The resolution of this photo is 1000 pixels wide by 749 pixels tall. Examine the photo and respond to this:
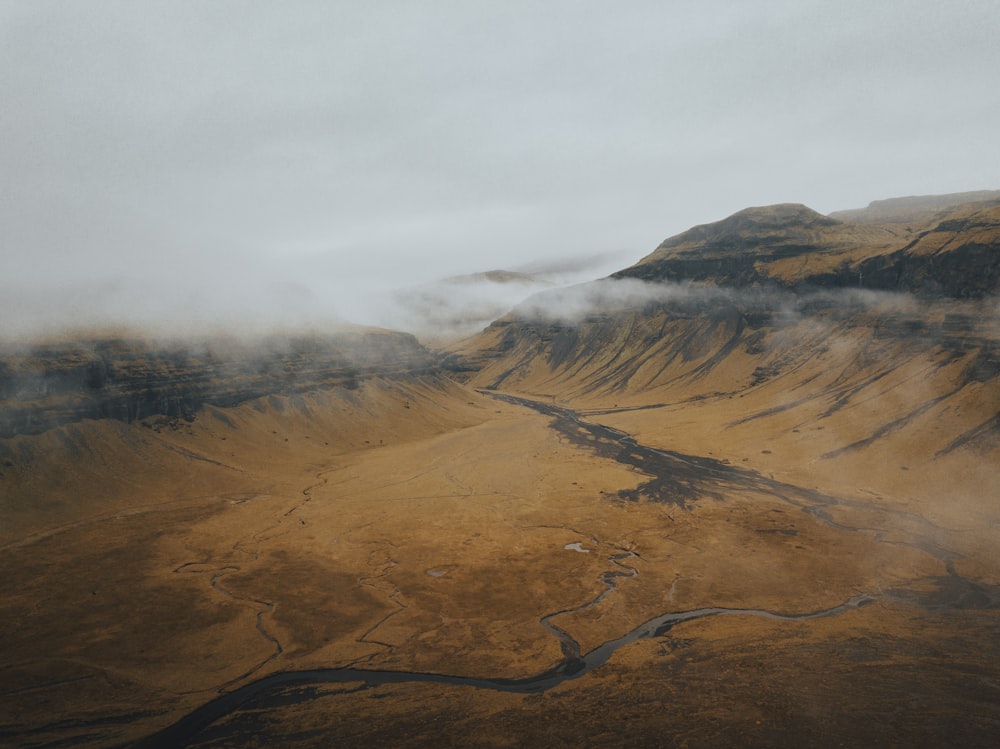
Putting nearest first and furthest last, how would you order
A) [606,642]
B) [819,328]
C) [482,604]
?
[606,642] → [482,604] → [819,328]

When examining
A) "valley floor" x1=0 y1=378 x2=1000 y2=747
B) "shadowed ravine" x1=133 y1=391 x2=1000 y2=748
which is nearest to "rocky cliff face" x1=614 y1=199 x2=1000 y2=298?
"valley floor" x1=0 y1=378 x2=1000 y2=747

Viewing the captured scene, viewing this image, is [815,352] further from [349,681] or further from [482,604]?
[349,681]

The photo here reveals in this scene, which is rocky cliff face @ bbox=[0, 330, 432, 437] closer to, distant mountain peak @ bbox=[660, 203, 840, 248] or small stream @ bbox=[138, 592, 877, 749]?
small stream @ bbox=[138, 592, 877, 749]

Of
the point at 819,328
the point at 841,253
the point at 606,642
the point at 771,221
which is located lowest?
the point at 606,642

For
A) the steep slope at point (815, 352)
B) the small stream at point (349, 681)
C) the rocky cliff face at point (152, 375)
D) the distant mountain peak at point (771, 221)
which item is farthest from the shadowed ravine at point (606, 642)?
the distant mountain peak at point (771, 221)

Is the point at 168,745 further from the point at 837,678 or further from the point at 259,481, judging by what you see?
the point at 259,481

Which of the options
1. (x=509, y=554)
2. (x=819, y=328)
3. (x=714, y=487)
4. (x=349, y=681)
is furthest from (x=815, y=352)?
(x=349, y=681)

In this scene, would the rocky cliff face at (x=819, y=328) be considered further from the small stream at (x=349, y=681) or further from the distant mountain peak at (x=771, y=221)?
the small stream at (x=349, y=681)
